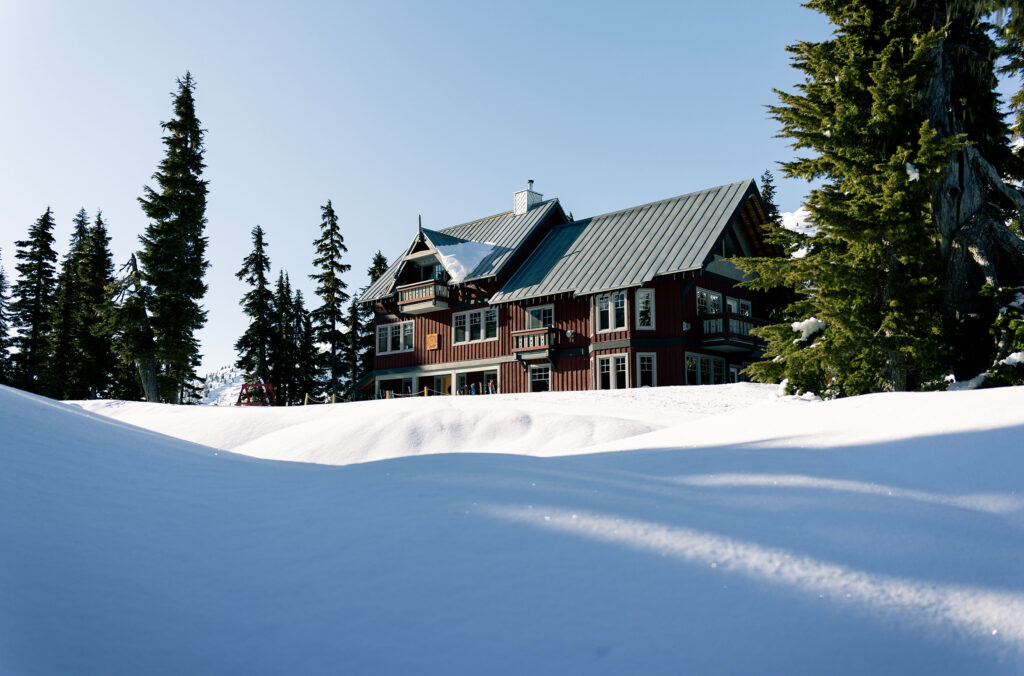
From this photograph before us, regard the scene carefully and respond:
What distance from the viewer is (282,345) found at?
52844mm

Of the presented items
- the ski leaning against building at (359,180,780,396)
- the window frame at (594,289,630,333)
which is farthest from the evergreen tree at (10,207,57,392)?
the window frame at (594,289,630,333)

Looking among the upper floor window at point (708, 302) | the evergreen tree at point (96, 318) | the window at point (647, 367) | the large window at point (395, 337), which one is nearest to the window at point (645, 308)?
the window at point (647, 367)

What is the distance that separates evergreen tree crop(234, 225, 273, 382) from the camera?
51.0 meters

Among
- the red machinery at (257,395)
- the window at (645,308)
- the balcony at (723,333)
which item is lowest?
the red machinery at (257,395)

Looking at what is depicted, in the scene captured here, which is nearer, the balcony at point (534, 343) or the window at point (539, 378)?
the balcony at point (534, 343)

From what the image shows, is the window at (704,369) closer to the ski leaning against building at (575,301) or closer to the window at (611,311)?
the ski leaning against building at (575,301)

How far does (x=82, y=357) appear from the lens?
47406 millimetres

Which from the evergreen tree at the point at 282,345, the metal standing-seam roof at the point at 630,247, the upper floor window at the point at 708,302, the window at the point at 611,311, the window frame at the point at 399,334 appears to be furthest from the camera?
the evergreen tree at the point at 282,345

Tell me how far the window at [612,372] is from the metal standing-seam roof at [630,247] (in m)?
3.13

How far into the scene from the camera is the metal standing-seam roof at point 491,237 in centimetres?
3612

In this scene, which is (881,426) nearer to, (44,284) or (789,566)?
(789,566)

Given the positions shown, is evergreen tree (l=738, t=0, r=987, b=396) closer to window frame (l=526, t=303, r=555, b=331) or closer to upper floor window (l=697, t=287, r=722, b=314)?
upper floor window (l=697, t=287, r=722, b=314)

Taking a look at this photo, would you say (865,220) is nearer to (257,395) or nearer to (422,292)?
(422,292)

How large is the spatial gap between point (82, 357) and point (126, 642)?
5142 cm
